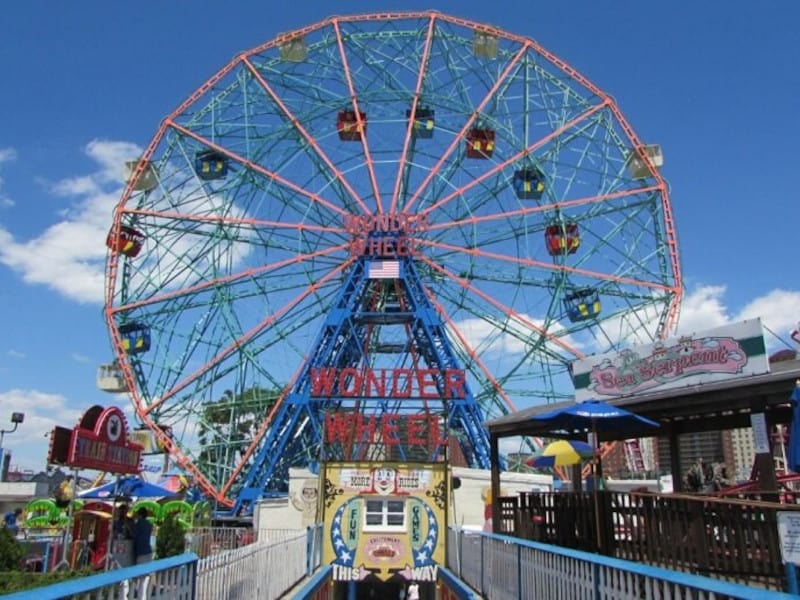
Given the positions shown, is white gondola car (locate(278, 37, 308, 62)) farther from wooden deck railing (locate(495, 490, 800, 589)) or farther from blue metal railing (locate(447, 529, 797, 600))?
wooden deck railing (locate(495, 490, 800, 589))

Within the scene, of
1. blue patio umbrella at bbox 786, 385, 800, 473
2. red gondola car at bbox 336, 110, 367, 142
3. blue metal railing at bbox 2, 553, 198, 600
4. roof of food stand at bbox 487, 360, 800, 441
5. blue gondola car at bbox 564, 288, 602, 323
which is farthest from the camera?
red gondola car at bbox 336, 110, 367, 142

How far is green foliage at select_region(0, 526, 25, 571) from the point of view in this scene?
1210 cm

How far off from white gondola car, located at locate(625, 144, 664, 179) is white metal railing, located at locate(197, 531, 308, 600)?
20046mm

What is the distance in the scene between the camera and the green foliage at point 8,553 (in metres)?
12.1

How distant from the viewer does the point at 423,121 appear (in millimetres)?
26828

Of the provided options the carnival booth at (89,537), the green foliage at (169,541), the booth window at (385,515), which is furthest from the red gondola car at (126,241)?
the booth window at (385,515)

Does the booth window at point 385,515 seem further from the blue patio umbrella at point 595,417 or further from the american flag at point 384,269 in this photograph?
the american flag at point 384,269

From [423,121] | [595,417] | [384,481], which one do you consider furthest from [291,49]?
[595,417]

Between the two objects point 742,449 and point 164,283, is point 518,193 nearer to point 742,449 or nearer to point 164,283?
point 164,283

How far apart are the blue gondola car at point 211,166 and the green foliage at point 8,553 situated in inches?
642

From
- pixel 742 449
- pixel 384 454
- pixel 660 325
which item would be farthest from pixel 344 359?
pixel 742 449

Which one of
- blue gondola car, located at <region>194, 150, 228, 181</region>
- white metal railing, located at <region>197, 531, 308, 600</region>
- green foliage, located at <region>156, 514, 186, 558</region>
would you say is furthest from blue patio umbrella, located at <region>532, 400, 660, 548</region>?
blue gondola car, located at <region>194, 150, 228, 181</region>

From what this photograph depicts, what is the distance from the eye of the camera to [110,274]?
26.0m

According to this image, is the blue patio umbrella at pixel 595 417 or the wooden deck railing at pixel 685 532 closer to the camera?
the wooden deck railing at pixel 685 532
